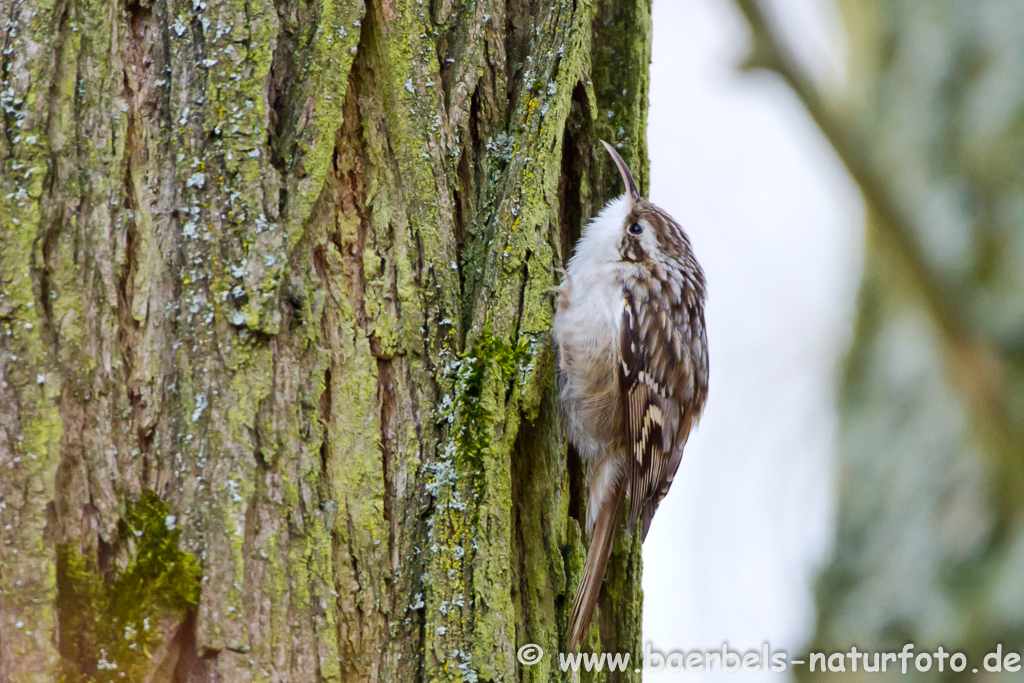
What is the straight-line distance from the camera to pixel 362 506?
1.40 m

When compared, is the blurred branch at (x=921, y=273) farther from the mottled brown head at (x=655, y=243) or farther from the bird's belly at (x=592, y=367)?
the bird's belly at (x=592, y=367)

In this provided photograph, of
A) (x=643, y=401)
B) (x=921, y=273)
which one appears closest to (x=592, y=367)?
(x=643, y=401)

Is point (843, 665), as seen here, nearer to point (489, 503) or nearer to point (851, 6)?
point (489, 503)

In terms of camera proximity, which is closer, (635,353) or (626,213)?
(626,213)

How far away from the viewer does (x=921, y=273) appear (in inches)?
68.2

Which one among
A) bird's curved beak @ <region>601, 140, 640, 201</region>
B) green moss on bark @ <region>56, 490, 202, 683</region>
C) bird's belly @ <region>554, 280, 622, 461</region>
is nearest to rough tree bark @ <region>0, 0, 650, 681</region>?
green moss on bark @ <region>56, 490, 202, 683</region>

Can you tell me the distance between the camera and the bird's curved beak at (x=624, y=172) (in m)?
1.91

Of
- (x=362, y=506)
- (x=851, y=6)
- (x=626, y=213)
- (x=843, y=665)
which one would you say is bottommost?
(x=843, y=665)

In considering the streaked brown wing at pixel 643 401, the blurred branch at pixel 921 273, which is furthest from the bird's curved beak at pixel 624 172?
the streaked brown wing at pixel 643 401

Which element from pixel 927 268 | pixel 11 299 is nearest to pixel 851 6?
pixel 927 268

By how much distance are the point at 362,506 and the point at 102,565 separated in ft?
1.28

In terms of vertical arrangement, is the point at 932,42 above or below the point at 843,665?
above

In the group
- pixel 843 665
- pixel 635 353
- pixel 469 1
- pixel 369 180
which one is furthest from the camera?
pixel 843 665

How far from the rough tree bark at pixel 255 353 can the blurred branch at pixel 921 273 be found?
0.55 meters
